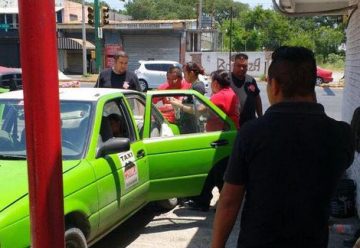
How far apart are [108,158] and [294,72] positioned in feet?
7.98

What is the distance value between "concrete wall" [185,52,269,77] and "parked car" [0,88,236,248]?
31661 mm

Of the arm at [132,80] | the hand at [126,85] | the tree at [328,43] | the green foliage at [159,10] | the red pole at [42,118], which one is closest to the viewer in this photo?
the red pole at [42,118]

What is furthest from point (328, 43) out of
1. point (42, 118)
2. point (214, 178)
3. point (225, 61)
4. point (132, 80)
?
point (42, 118)

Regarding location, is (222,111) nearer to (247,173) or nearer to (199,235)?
(199,235)

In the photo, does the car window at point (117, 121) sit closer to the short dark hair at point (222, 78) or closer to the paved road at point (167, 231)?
the paved road at point (167, 231)

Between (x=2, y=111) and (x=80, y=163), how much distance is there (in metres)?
1.09

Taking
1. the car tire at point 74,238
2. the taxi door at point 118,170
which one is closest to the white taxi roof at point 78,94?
the taxi door at point 118,170

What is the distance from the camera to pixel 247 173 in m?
2.02

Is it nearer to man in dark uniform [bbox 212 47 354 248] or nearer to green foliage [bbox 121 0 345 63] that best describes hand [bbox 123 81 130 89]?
man in dark uniform [bbox 212 47 354 248]

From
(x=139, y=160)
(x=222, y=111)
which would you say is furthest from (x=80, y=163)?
(x=222, y=111)

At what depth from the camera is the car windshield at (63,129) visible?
3.96 meters

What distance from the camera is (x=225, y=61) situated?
37.2 m

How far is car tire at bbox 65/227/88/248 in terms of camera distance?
348 centimetres

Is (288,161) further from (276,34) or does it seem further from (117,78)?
(276,34)
